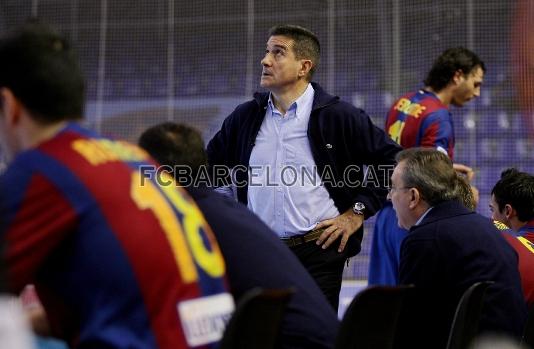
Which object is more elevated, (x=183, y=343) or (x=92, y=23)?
(x=92, y=23)

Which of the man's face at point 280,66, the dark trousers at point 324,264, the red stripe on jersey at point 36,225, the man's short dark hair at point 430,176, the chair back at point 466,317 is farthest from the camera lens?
the man's face at point 280,66

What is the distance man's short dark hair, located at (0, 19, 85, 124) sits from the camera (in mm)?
1476

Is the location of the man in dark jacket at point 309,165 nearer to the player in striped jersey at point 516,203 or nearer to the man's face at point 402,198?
the player in striped jersey at point 516,203

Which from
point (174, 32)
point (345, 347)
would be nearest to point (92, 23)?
point (174, 32)

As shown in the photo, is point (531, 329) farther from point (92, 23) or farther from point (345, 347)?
point (92, 23)

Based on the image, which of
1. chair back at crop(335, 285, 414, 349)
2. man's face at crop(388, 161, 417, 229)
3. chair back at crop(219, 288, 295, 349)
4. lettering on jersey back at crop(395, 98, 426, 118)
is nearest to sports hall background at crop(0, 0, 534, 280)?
lettering on jersey back at crop(395, 98, 426, 118)

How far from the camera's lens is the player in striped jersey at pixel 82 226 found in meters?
1.41

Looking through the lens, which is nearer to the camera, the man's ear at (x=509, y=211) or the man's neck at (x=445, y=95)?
the man's ear at (x=509, y=211)

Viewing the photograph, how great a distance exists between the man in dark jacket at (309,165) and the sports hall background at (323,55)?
390 cm

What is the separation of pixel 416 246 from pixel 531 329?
0.41 m

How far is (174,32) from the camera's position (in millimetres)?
8234

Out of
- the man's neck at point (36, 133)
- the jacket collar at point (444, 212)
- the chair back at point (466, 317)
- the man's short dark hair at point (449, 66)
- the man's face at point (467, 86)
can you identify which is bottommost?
the chair back at point (466, 317)

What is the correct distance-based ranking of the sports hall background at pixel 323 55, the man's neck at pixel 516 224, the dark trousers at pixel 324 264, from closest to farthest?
the dark trousers at pixel 324 264, the man's neck at pixel 516 224, the sports hall background at pixel 323 55

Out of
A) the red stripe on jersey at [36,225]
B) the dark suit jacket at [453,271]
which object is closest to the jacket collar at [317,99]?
the dark suit jacket at [453,271]
